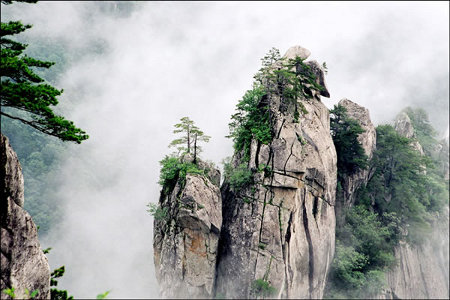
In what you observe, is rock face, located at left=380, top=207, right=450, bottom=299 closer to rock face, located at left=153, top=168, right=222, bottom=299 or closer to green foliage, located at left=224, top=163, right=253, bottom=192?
green foliage, located at left=224, top=163, right=253, bottom=192

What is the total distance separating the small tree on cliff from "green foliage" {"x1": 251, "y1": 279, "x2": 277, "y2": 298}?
36.7 feet

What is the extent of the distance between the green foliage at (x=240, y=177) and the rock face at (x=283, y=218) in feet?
1.44

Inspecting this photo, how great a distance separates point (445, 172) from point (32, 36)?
18531 centimetres

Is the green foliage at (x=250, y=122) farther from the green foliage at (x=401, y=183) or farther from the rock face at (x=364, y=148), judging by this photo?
the green foliage at (x=401, y=183)

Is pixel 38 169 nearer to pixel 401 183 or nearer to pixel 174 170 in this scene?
pixel 174 170

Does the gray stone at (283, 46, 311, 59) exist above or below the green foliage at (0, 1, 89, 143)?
above

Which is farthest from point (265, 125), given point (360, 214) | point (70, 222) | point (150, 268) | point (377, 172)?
point (70, 222)

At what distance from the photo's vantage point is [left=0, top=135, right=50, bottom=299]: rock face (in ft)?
26.5

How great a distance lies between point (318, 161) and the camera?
87.1ft

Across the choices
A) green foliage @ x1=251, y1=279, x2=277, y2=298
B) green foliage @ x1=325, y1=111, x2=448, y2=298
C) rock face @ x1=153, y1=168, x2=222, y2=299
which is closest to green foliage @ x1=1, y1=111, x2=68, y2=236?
rock face @ x1=153, y1=168, x2=222, y2=299

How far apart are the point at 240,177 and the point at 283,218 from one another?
16.0 feet

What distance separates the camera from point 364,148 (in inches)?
1326

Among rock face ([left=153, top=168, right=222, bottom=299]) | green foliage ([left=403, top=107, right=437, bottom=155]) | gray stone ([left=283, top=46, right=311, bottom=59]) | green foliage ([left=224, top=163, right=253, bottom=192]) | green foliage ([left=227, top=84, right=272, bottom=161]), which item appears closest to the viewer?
rock face ([left=153, top=168, right=222, bottom=299])

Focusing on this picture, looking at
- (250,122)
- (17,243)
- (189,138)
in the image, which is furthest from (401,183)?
(17,243)
